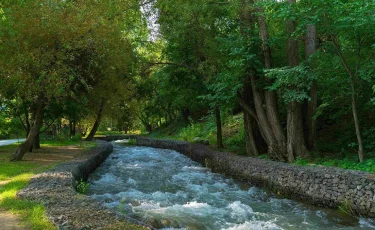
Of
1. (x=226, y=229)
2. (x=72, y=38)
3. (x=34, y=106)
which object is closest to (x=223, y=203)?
(x=226, y=229)

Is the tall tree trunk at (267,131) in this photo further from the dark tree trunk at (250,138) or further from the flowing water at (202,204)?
the flowing water at (202,204)

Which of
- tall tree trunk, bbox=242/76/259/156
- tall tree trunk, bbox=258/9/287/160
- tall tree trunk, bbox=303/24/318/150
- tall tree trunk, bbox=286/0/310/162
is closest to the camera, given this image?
tall tree trunk, bbox=286/0/310/162

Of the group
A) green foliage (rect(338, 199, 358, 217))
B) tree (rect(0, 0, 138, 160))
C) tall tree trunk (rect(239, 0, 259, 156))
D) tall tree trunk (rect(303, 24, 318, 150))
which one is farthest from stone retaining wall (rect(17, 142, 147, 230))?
tall tree trunk (rect(303, 24, 318, 150))

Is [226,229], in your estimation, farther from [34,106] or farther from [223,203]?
[34,106]

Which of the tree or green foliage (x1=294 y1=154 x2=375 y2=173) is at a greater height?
the tree

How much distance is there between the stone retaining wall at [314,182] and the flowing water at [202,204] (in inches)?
11.9

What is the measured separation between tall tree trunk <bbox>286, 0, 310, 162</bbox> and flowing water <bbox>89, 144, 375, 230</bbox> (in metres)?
2.08

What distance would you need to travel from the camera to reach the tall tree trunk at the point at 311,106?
39.4 ft

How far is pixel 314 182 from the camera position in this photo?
29.6ft

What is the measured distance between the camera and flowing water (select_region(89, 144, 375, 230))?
7.38 meters

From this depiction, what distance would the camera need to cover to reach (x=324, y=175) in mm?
8727

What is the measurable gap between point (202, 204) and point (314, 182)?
3083mm

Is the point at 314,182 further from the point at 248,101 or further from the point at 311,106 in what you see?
the point at 248,101

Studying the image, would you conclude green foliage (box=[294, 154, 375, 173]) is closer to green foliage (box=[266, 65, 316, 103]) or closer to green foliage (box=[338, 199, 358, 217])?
green foliage (box=[338, 199, 358, 217])
